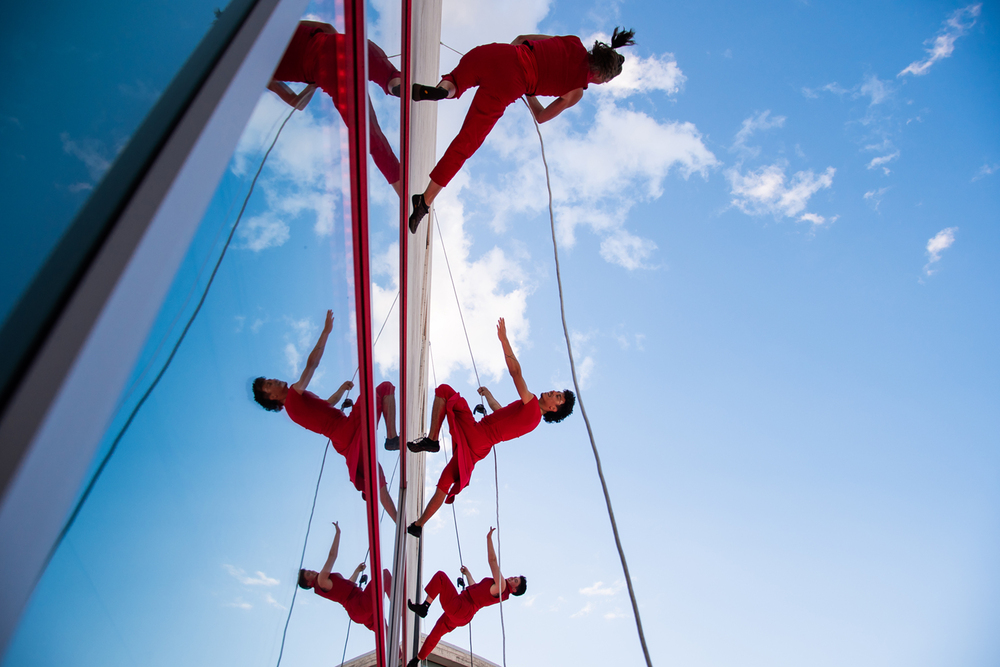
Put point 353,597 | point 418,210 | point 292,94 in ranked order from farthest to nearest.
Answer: point 418,210 → point 353,597 → point 292,94

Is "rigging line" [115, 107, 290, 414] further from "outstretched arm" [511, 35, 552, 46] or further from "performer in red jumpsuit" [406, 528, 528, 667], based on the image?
"performer in red jumpsuit" [406, 528, 528, 667]

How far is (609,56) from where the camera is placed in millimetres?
2027

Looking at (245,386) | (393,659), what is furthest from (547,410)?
(245,386)

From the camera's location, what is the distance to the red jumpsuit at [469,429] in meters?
2.81

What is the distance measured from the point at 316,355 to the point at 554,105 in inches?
66.9

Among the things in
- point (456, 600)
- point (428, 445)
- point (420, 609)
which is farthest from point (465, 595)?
point (428, 445)

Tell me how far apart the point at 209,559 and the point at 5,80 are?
0.59 metres

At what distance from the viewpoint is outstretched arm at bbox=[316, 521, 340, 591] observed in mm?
1570

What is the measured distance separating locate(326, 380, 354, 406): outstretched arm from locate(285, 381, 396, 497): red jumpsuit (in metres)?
0.02

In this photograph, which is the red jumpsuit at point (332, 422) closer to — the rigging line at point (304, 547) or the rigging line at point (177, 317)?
the rigging line at point (304, 547)

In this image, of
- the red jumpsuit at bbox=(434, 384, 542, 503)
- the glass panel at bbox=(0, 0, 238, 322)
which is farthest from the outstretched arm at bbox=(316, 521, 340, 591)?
the glass panel at bbox=(0, 0, 238, 322)

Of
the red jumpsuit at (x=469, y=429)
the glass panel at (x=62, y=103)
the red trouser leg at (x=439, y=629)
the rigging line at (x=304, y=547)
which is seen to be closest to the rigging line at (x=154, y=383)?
the glass panel at (x=62, y=103)

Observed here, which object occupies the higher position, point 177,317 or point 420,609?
point 420,609

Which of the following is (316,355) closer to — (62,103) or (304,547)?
(304,547)
